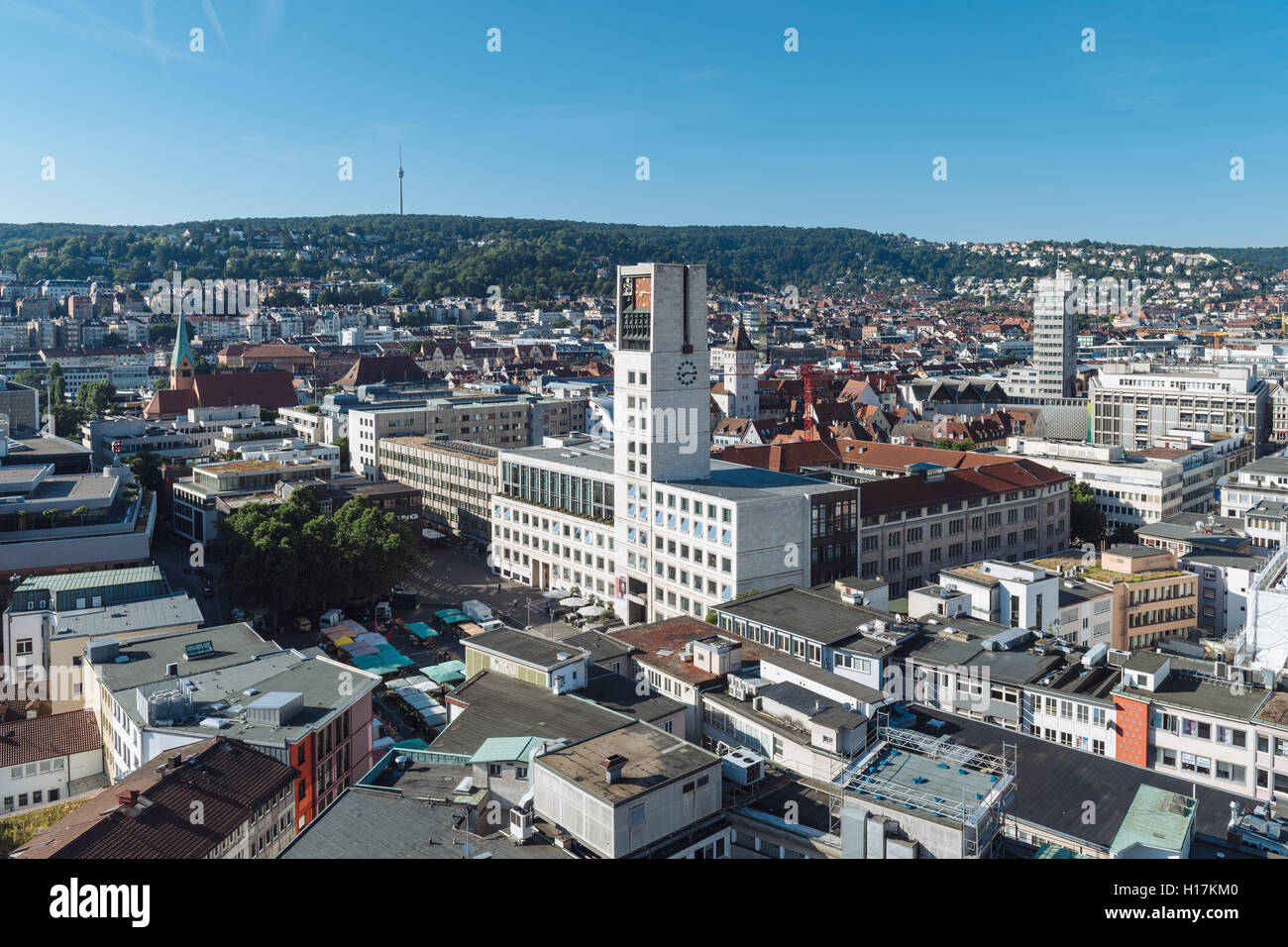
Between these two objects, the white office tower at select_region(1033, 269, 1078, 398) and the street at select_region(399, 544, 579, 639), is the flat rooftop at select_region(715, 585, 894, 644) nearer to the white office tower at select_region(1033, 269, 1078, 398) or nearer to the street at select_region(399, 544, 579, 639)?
the street at select_region(399, 544, 579, 639)

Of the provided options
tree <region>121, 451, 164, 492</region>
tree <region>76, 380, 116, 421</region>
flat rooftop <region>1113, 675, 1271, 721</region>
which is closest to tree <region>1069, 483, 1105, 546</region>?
flat rooftop <region>1113, 675, 1271, 721</region>

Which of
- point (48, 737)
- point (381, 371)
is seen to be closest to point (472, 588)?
point (48, 737)

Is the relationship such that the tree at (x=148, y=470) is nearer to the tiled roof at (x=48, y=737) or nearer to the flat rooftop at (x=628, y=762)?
the tiled roof at (x=48, y=737)

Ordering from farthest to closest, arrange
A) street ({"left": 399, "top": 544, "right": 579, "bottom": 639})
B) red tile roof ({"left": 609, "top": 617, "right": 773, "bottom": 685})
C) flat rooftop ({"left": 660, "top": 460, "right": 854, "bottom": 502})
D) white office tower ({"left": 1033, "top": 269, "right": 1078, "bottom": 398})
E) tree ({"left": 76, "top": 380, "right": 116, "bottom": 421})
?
1. white office tower ({"left": 1033, "top": 269, "right": 1078, "bottom": 398})
2. tree ({"left": 76, "top": 380, "right": 116, "bottom": 421})
3. street ({"left": 399, "top": 544, "right": 579, "bottom": 639})
4. flat rooftop ({"left": 660, "top": 460, "right": 854, "bottom": 502})
5. red tile roof ({"left": 609, "top": 617, "right": 773, "bottom": 685})

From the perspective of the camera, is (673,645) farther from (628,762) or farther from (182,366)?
(182,366)

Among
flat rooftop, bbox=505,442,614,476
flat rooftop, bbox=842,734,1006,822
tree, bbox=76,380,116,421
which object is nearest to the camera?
flat rooftop, bbox=842,734,1006,822

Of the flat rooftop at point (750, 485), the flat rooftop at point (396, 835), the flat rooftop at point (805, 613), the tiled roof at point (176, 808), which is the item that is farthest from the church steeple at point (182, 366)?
the flat rooftop at point (396, 835)

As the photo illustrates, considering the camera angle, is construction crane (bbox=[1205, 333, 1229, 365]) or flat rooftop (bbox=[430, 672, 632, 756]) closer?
flat rooftop (bbox=[430, 672, 632, 756])

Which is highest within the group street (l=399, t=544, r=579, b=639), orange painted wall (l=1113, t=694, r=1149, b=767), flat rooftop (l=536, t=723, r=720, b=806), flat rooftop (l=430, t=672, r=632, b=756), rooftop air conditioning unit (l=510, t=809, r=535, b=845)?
flat rooftop (l=536, t=723, r=720, b=806)
